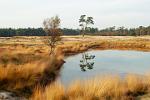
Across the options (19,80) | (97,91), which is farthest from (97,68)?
(97,91)

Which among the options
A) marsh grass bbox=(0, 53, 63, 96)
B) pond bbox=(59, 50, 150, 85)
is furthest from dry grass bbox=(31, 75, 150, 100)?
pond bbox=(59, 50, 150, 85)

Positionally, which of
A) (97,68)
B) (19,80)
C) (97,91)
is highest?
(97,91)

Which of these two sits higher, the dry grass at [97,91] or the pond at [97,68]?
A: the dry grass at [97,91]

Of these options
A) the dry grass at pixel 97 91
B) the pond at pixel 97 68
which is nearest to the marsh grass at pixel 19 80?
the pond at pixel 97 68

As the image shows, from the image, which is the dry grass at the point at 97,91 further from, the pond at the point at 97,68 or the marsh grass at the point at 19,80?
the pond at the point at 97,68

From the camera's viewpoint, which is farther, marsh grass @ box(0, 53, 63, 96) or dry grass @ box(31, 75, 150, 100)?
marsh grass @ box(0, 53, 63, 96)

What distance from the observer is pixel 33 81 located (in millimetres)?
13148

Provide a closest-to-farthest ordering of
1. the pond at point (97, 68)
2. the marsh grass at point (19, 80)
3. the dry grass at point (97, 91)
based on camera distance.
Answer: the dry grass at point (97, 91) < the marsh grass at point (19, 80) < the pond at point (97, 68)

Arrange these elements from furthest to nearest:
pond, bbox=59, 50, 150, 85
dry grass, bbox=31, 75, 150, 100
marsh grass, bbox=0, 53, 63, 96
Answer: pond, bbox=59, 50, 150, 85 → marsh grass, bbox=0, 53, 63, 96 → dry grass, bbox=31, 75, 150, 100

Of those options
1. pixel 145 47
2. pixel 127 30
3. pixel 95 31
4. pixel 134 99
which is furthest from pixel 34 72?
pixel 95 31

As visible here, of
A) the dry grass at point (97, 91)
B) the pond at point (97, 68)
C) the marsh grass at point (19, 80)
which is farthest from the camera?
the pond at point (97, 68)

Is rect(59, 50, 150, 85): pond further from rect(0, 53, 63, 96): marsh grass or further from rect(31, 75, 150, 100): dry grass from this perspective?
rect(31, 75, 150, 100): dry grass

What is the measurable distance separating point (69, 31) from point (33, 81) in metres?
151

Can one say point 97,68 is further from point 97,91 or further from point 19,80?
point 97,91
